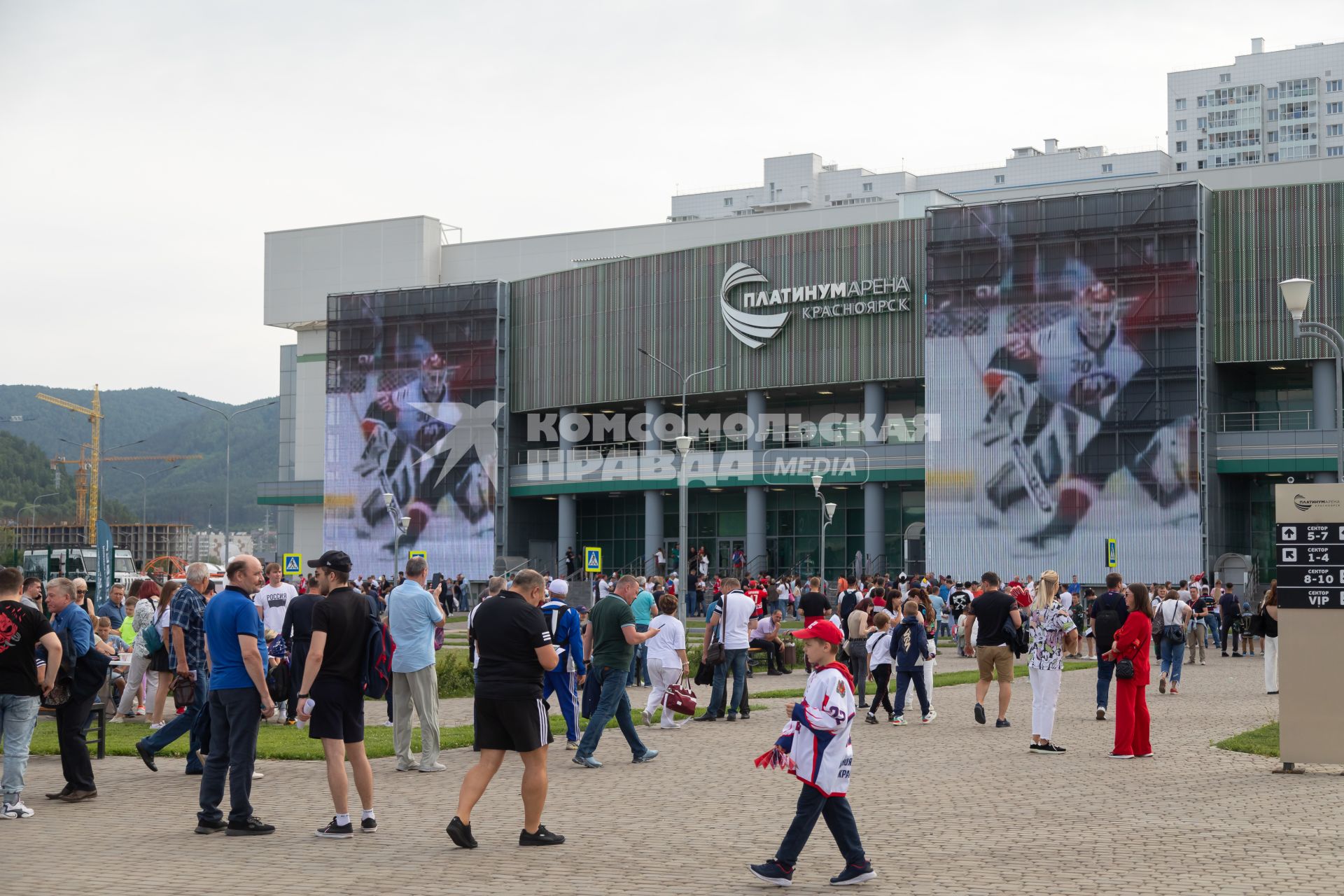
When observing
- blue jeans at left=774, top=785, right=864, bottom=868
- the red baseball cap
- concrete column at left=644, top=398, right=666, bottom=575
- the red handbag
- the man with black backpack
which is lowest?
the red handbag

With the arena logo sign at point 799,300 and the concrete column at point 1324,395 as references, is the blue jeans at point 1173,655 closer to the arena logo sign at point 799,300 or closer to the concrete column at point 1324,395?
the concrete column at point 1324,395

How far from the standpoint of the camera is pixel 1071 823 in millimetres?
10961

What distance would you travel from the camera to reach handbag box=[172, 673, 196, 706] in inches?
516

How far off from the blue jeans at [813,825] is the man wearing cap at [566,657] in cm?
640

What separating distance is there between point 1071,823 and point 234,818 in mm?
6178

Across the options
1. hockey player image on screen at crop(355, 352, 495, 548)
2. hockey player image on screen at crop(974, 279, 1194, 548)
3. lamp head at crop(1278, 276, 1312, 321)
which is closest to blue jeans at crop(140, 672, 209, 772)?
lamp head at crop(1278, 276, 1312, 321)

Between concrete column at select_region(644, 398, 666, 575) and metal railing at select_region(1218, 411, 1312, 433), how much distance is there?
23.6 metres

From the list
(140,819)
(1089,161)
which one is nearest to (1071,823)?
(140,819)

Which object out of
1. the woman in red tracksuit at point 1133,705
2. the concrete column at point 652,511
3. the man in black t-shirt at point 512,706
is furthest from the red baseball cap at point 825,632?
the concrete column at point 652,511

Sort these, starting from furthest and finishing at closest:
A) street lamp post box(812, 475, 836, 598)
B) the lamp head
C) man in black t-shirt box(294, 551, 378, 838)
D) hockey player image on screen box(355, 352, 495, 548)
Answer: hockey player image on screen box(355, 352, 495, 548)
street lamp post box(812, 475, 836, 598)
the lamp head
man in black t-shirt box(294, 551, 378, 838)

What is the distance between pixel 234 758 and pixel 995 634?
1010 centimetres

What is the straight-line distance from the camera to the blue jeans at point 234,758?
10469 millimetres

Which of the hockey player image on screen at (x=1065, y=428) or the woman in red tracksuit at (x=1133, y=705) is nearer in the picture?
the woman in red tracksuit at (x=1133, y=705)

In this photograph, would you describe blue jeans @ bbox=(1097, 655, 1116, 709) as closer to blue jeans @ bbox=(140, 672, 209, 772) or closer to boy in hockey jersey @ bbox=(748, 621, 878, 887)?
boy in hockey jersey @ bbox=(748, 621, 878, 887)
